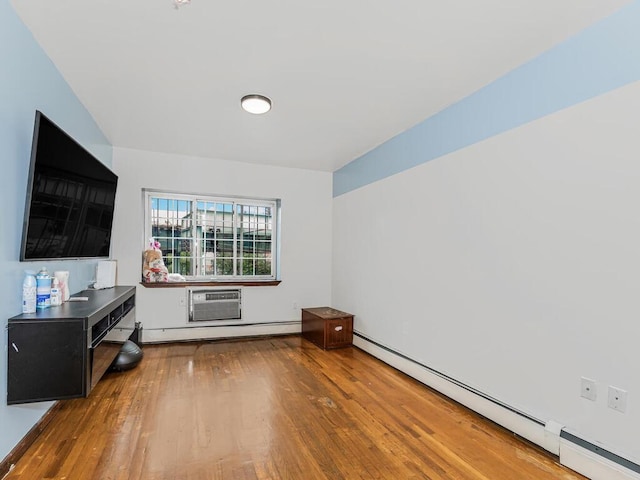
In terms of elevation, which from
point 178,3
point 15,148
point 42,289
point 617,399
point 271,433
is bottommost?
point 271,433

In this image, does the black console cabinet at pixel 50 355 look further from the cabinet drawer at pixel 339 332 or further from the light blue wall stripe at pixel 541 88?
the light blue wall stripe at pixel 541 88

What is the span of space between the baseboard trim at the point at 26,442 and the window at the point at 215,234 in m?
2.36

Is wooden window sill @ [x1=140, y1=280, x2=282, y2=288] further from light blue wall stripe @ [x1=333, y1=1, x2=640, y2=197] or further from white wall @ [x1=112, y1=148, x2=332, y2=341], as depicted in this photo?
light blue wall stripe @ [x1=333, y1=1, x2=640, y2=197]

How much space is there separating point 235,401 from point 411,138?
2.94 m

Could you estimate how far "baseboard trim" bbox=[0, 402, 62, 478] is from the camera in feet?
6.07

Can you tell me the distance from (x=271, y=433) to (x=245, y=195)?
328cm

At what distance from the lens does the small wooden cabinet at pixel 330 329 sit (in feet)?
14.2

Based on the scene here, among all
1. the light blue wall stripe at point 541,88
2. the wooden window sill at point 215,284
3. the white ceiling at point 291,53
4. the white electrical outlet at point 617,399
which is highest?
the white ceiling at point 291,53

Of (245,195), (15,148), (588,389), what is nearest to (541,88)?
(588,389)

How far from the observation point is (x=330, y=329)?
4359 millimetres

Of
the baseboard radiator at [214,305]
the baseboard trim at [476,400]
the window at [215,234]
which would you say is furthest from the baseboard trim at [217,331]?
the baseboard trim at [476,400]

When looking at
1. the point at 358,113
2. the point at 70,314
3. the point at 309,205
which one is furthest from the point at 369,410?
the point at 309,205

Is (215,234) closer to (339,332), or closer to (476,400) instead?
(339,332)

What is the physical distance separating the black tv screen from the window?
145 centimetres
